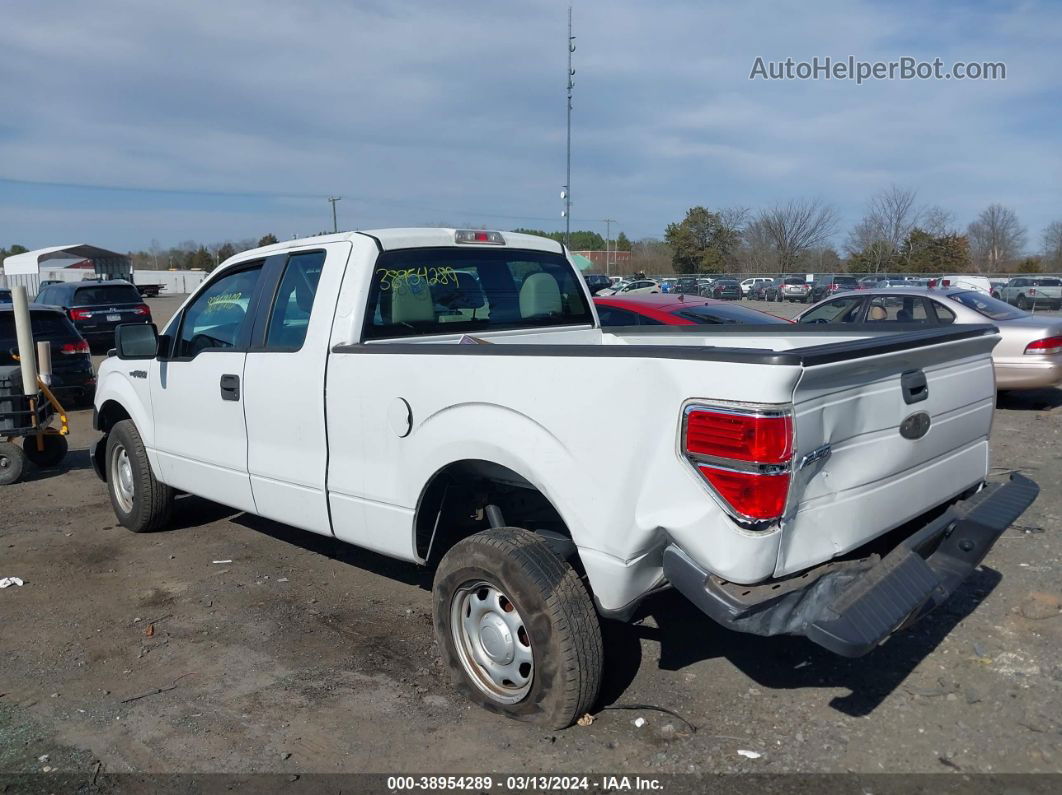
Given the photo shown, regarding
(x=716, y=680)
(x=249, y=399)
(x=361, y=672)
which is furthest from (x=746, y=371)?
(x=249, y=399)

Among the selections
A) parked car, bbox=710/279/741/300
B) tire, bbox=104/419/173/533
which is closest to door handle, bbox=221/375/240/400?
tire, bbox=104/419/173/533

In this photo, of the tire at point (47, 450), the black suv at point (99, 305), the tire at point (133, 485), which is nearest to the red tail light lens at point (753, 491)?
the tire at point (133, 485)

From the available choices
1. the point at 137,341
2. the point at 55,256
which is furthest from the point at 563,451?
the point at 55,256

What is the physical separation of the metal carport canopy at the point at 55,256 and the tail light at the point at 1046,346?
2710 inches

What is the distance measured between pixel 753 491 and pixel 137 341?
14.6ft

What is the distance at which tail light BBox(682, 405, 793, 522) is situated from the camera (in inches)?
108

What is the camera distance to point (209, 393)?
5125mm

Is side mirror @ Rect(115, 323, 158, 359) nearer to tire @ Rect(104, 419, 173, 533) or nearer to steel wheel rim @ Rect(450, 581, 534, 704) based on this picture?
tire @ Rect(104, 419, 173, 533)

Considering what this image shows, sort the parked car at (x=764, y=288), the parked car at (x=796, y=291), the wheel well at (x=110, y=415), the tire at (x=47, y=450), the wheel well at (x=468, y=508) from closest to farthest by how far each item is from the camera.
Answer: the wheel well at (x=468, y=508) < the wheel well at (x=110, y=415) < the tire at (x=47, y=450) < the parked car at (x=796, y=291) < the parked car at (x=764, y=288)

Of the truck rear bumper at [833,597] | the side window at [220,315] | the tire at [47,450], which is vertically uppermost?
the side window at [220,315]

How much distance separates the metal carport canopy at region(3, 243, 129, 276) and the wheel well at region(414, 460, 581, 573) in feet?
233

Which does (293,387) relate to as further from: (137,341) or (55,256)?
(55,256)

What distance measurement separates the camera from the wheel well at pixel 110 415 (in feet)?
20.9

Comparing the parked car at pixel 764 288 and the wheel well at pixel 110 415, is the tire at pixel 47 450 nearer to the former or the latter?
the wheel well at pixel 110 415
